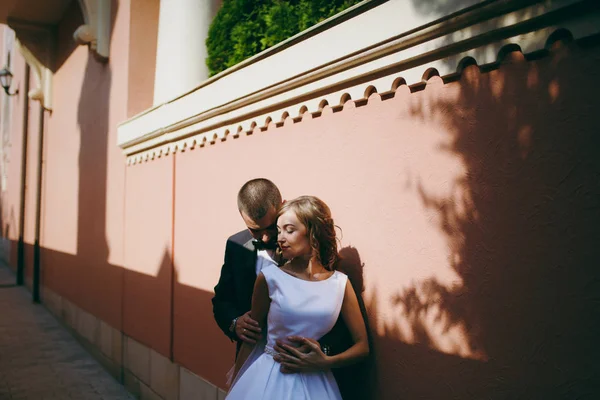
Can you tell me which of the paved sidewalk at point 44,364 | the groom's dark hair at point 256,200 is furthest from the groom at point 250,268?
the paved sidewalk at point 44,364

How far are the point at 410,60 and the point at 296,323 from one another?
4.33 feet

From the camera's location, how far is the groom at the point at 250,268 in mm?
2676

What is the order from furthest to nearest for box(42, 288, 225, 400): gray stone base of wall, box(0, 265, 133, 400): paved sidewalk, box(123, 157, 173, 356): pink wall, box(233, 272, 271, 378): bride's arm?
box(0, 265, 133, 400): paved sidewalk → box(123, 157, 173, 356): pink wall → box(42, 288, 225, 400): gray stone base of wall → box(233, 272, 271, 378): bride's arm

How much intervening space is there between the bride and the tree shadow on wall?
372 millimetres

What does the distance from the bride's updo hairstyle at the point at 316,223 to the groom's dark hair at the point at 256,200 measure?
32 cm

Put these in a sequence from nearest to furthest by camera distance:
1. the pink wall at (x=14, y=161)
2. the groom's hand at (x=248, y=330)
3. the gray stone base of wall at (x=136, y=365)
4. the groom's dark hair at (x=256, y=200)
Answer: the groom's hand at (x=248, y=330) → the groom's dark hair at (x=256, y=200) → the gray stone base of wall at (x=136, y=365) → the pink wall at (x=14, y=161)

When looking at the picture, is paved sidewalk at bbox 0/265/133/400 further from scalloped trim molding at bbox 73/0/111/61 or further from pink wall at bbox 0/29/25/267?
pink wall at bbox 0/29/25/267

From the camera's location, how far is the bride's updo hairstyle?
252 cm

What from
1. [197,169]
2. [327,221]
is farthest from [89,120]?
[327,221]

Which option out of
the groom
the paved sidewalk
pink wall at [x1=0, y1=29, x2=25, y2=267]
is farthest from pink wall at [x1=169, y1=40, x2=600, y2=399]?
pink wall at [x1=0, y1=29, x2=25, y2=267]

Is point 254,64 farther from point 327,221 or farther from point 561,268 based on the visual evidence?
point 561,268

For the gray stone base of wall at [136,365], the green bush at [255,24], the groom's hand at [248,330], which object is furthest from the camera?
the gray stone base of wall at [136,365]

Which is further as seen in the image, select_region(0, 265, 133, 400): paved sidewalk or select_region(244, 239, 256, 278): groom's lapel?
select_region(0, 265, 133, 400): paved sidewalk

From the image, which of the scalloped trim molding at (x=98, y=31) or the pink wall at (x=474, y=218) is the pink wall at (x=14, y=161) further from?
the pink wall at (x=474, y=218)
